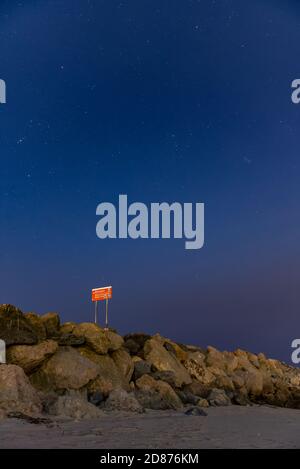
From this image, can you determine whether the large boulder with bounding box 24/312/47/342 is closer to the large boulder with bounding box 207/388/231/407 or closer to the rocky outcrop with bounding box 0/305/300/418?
the rocky outcrop with bounding box 0/305/300/418

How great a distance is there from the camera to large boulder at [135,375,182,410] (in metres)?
13.3

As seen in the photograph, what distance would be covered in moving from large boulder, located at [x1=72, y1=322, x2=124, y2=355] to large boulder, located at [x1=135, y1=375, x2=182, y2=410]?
4.22ft

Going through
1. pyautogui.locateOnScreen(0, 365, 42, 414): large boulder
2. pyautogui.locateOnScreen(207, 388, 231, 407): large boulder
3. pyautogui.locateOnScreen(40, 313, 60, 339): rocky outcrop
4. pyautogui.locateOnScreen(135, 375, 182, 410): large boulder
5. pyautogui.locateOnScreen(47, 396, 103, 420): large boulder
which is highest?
pyautogui.locateOnScreen(40, 313, 60, 339): rocky outcrop

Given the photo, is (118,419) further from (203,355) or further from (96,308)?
(96,308)

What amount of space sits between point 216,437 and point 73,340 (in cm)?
657

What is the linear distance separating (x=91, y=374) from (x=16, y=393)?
8.50 ft

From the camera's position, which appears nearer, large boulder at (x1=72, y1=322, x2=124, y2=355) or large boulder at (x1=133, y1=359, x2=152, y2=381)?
large boulder at (x1=72, y1=322, x2=124, y2=355)

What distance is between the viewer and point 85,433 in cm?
899

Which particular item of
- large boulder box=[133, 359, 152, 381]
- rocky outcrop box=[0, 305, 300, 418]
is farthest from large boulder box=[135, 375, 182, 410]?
large boulder box=[133, 359, 152, 381]

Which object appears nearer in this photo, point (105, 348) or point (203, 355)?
point (105, 348)

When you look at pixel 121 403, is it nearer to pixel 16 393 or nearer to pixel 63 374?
pixel 63 374

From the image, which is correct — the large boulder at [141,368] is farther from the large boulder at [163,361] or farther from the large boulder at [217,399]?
the large boulder at [217,399]
